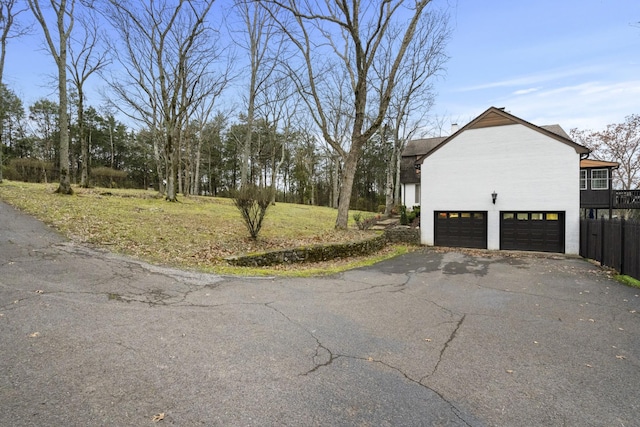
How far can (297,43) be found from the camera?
607 inches

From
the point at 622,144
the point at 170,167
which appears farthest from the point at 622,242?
the point at 622,144

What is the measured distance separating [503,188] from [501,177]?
59cm

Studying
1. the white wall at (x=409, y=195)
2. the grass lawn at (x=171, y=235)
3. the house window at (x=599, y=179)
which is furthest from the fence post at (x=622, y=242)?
the white wall at (x=409, y=195)

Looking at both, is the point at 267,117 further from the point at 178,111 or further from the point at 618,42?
the point at 618,42

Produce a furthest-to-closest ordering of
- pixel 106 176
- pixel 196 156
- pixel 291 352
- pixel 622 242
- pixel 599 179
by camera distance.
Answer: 1. pixel 196 156
2. pixel 106 176
3. pixel 599 179
4. pixel 622 242
5. pixel 291 352

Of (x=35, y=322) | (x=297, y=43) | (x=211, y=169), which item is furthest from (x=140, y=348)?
(x=211, y=169)

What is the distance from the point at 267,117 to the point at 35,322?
27.9 meters

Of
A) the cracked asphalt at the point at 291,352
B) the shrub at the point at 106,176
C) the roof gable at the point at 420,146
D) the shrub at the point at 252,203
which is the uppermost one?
the roof gable at the point at 420,146

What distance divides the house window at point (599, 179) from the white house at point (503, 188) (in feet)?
19.1

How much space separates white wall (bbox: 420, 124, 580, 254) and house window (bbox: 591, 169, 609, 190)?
7.82m

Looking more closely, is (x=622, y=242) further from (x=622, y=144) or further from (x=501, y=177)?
(x=622, y=144)

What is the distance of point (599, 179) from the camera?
63.9ft

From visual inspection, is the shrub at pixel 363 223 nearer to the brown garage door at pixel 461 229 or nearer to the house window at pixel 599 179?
the brown garage door at pixel 461 229

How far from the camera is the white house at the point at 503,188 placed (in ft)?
47.1
